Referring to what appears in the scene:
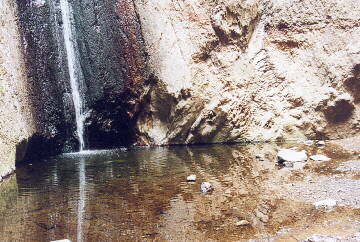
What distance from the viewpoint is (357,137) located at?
1494 cm

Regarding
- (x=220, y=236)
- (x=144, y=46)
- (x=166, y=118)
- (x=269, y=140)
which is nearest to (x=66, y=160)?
(x=166, y=118)

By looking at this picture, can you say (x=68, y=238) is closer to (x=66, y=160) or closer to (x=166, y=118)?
(x=66, y=160)

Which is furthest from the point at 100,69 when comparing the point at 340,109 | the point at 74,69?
the point at 340,109

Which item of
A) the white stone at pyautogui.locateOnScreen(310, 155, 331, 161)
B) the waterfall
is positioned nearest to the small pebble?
the white stone at pyautogui.locateOnScreen(310, 155, 331, 161)

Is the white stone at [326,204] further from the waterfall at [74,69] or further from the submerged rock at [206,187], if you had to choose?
the waterfall at [74,69]

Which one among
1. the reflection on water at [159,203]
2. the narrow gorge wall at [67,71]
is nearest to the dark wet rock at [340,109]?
the reflection on water at [159,203]

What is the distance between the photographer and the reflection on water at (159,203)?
22.0ft

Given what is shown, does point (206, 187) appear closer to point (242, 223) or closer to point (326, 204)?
point (242, 223)

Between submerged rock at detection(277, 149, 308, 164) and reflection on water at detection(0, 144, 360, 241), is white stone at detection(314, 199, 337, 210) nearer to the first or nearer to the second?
reflection on water at detection(0, 144, 360, 241)

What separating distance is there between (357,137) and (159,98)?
7474 millimetres

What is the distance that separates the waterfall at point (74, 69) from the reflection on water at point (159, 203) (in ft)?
10.3

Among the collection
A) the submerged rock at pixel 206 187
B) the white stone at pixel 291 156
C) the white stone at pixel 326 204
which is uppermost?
the white stone at pixel 291 156

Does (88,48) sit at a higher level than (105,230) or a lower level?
higher

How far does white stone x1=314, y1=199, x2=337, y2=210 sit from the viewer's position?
7293 mm
